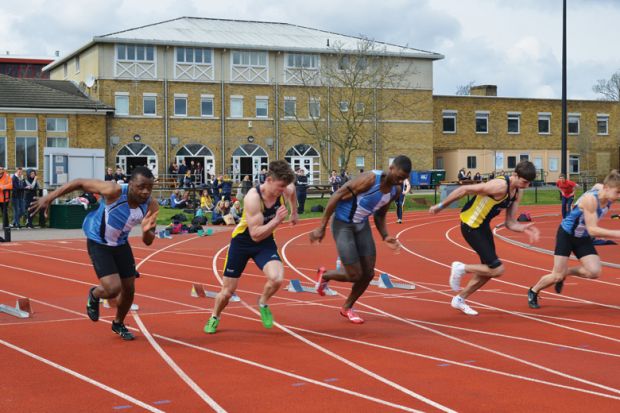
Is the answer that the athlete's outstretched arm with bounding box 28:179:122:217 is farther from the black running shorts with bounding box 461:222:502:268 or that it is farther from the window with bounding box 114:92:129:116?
the window with bounding box 114:92:129:116

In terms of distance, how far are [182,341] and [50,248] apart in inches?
499

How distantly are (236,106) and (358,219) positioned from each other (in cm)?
4547

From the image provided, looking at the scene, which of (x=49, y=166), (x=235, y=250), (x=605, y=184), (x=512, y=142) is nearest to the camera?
(x=235, y=250)

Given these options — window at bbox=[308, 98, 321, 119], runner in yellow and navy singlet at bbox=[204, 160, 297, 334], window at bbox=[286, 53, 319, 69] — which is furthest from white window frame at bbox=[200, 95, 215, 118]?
runner in yellow and navy singlet at bbox=[204, 160, 297, 334]

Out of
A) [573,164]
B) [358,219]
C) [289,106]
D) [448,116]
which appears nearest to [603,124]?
[573,164]

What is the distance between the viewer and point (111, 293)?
842 centimetres

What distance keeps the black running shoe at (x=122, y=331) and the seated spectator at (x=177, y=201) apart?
957 inches

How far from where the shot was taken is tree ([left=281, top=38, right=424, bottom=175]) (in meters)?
52.4

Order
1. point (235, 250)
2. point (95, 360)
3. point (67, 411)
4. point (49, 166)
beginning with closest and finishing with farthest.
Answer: point (67, 411), point (95, 360), point (235, 250), point (49, 166)

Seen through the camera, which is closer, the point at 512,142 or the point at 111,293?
the point at 111,293

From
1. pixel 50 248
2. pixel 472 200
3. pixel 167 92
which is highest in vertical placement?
pixel 167 92

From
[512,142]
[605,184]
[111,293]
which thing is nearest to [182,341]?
[111,293]

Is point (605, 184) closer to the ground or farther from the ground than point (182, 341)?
farther from the ground

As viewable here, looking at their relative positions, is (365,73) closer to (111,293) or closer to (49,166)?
(49,166)
